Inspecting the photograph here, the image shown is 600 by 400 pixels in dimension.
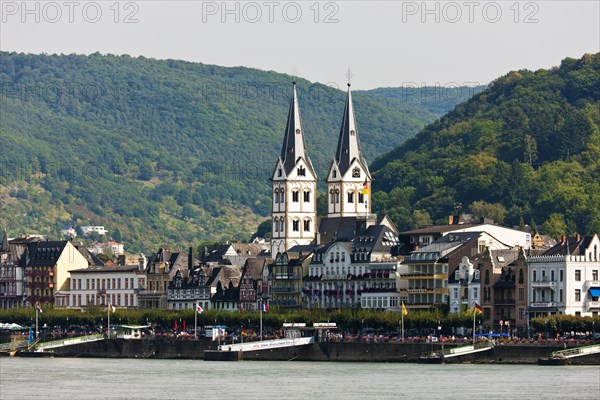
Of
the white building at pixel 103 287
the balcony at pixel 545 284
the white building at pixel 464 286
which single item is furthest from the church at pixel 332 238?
the balcony at pixel 545 284

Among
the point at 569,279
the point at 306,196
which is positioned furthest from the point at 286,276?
the point at 569,279

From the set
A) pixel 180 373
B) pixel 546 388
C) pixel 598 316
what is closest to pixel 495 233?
pixel 598 316

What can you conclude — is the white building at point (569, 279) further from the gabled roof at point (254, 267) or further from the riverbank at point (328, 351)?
the gabled roof at point (254, 267)

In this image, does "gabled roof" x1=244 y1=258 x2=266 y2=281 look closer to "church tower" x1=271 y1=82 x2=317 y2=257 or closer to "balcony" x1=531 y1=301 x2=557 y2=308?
"church tower" x1=271 y1=82 x2=317 y2=257

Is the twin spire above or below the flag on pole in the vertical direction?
above

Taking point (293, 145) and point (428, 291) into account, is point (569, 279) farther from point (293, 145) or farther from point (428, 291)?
point (293, 145)

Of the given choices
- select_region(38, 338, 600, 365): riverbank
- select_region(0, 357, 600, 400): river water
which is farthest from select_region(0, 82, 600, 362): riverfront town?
select_region(0, 357, 600, 400): river water
